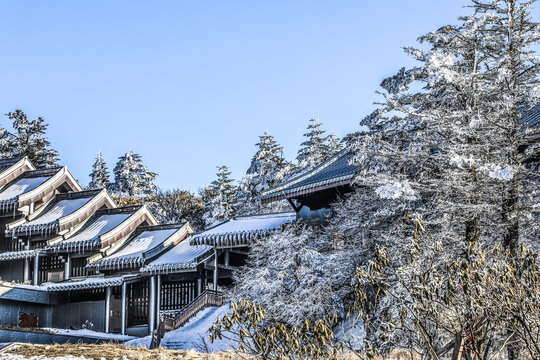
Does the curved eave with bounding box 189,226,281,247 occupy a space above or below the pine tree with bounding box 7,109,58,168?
below

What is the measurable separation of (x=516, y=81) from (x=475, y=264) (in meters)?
9.33

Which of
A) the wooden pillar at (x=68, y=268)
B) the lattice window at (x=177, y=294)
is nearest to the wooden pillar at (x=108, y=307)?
the lattice window at (x=177, y=294)

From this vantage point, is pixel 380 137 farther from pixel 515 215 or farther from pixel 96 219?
pixel 96 219

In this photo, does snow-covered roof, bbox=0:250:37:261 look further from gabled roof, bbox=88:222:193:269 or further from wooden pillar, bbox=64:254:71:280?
gabled roof, bbox=88:222:193:269

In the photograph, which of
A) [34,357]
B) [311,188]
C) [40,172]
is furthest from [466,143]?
[40,172]

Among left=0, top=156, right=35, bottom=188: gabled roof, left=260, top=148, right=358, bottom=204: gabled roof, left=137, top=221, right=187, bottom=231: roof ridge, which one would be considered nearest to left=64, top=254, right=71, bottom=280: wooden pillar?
left=137, top=221, right=187, bottom=231: roof ridge

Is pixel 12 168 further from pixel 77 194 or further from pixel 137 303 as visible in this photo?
pixel 137 303

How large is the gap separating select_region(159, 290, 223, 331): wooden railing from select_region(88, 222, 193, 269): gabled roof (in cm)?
557

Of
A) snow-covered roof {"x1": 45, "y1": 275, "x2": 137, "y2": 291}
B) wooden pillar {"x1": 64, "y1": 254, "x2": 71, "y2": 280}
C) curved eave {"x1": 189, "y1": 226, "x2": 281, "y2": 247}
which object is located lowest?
snow-covered roof {"x1": 45, "y1": 275, "x2": 137, "y2": 291}

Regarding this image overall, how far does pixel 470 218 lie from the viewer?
1491 centimetres

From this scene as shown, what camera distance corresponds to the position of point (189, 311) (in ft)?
86.9

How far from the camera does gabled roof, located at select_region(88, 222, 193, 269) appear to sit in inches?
1273

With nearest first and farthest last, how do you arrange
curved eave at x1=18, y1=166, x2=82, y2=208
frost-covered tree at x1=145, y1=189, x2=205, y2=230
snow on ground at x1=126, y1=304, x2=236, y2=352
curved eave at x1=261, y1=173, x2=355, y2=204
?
curved eave at x1=261, y1=173, x2=355, y2=204, snow on ground at x1=126, y1=304, x2=236, y2=352, curved eave at x1=18, y1=166, x2=82, y2=208, frost-covered tree at x1=145, y1=189, x2=205, y2=230

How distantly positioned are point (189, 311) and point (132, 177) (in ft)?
105
